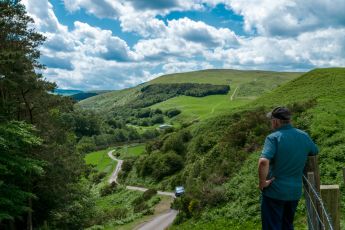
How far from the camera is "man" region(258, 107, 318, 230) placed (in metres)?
6.54

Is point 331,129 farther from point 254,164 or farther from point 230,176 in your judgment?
point 230,176

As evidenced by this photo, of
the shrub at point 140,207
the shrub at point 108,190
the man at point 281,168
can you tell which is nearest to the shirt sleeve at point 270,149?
the man at point 281,168

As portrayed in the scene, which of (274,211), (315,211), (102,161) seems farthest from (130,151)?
(315,211)

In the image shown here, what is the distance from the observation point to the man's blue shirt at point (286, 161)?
6.55 m

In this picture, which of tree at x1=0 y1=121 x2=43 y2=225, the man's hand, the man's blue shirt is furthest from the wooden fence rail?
tree at x1=0 y1=121 x2=43 y2=225

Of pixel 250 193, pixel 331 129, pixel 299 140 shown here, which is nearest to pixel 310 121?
pixel 331 129

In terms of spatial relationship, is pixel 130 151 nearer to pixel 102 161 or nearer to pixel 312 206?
pixel 102 161

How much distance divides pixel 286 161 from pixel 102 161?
376 ft

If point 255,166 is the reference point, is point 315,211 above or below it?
above

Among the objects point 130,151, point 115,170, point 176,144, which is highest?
point 176,144

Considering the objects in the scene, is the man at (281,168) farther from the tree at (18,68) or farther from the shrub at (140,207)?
the shrub at (140,207)

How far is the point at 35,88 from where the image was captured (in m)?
27.4

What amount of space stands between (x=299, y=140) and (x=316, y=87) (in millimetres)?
48462

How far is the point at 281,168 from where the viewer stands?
6.60 m
